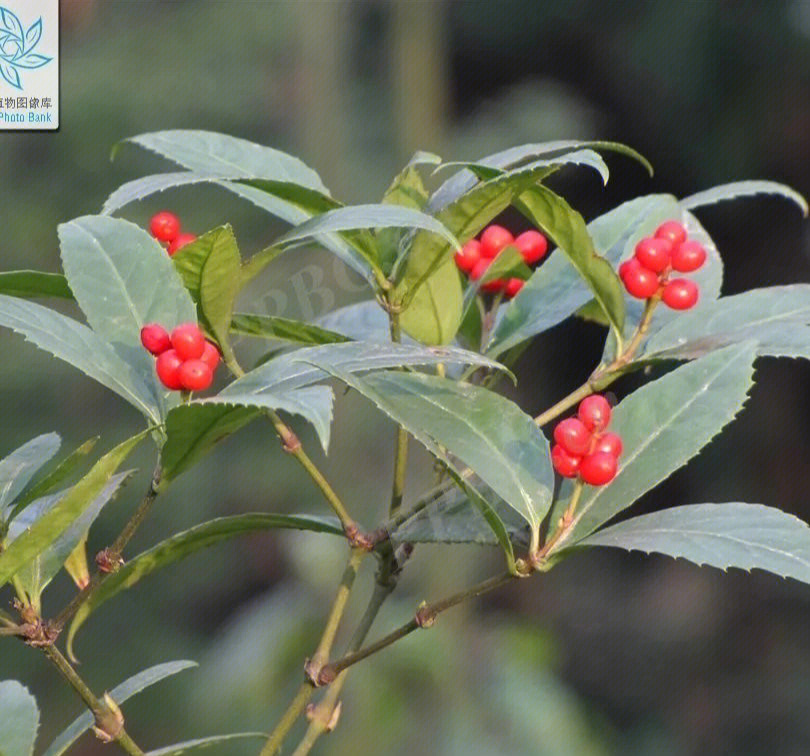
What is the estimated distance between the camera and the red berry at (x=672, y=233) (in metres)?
0.77

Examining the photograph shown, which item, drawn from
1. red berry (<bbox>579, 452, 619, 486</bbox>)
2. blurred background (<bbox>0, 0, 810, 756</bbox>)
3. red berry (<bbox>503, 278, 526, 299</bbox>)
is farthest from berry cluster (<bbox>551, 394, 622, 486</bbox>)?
blurred background (<bbox>0, 0, 810, 756</bbox>)

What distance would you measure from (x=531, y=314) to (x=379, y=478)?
1645 millimetres

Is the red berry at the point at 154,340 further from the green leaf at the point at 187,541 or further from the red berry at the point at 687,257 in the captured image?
the red berry at the point at 687,257

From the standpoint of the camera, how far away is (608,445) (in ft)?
2.14

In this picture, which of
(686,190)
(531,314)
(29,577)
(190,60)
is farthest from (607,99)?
(29,577)

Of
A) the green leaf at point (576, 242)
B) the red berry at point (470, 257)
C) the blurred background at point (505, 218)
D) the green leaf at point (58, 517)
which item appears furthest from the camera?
the blurred background at point (505, 218)

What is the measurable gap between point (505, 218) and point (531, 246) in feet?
6.68

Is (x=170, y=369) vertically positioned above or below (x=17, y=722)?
above

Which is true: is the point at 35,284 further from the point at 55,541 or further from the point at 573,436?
the point at 573,436

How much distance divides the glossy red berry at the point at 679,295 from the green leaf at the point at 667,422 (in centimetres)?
7

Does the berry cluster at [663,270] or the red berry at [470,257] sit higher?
the berry cluster at [663,270]

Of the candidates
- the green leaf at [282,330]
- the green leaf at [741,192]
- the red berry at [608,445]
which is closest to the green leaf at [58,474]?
the green leaf at [282,330]

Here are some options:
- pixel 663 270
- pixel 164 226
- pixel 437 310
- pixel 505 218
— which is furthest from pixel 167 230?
pixel 505 218

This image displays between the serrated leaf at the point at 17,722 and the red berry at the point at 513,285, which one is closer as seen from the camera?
the serrated leaf at the point at 17,722
